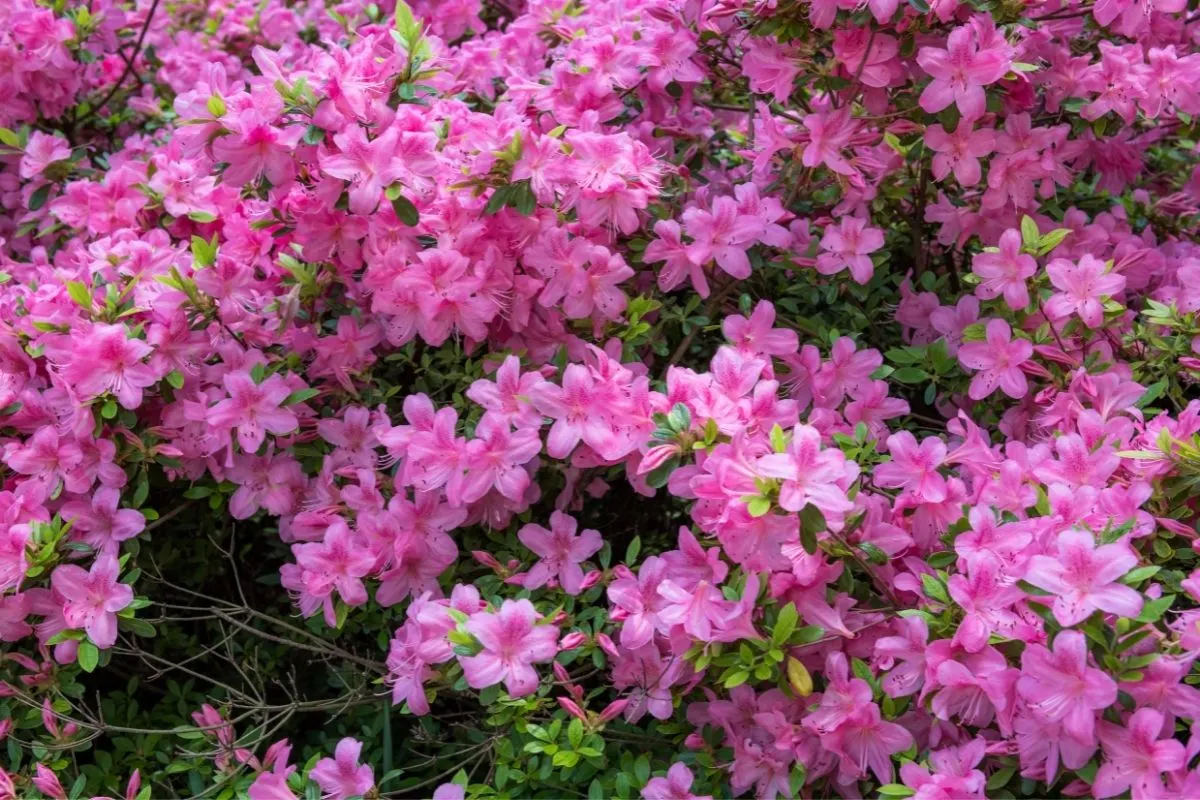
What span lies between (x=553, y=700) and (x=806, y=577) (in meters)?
0.46

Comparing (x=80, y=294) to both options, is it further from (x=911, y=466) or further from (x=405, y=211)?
(x=911, y=466)

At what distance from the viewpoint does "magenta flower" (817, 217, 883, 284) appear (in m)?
2.11

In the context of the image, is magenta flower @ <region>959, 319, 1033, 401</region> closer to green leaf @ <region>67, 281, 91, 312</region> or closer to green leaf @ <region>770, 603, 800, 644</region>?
green leaf @ <region>770, 603, 800, 644</region>

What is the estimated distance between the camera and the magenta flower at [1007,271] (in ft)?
6.48

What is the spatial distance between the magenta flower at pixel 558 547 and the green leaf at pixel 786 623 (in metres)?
0.36

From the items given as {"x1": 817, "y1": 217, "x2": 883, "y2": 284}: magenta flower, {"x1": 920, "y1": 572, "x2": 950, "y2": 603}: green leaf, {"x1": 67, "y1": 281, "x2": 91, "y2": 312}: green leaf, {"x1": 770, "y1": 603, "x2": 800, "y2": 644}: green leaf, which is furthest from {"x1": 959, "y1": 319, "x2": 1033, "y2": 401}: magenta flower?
{"x1": 67, "y1": 281, "x2": 91, "y2": 312}: green leaf

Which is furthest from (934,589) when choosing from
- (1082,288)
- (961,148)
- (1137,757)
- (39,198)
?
(39,198)

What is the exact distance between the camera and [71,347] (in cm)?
195

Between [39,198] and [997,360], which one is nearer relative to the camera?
[997,360]

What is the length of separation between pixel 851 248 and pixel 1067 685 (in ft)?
3.13

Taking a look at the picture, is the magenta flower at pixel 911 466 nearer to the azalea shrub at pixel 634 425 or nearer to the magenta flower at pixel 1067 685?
the azalea shrub at pixel 634 425

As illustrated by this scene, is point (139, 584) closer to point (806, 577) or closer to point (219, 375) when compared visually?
point (219, 375)

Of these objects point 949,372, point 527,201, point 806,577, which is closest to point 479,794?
point 806,577

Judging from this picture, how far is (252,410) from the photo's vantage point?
6.54 feet
